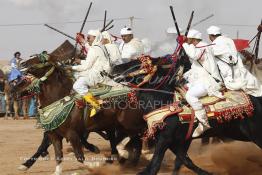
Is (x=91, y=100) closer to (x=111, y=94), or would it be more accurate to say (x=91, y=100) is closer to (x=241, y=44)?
(x=111, y=94)

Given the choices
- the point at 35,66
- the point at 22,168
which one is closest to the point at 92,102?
the point at 35,66

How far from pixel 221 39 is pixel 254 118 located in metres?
1.42

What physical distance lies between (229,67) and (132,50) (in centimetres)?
269

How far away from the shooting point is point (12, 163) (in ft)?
41.3

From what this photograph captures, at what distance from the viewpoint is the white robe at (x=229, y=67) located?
9859 mm

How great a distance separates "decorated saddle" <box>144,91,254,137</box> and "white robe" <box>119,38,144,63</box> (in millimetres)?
2593

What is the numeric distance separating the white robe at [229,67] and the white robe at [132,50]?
239 centimetres

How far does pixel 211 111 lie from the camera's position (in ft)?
31.3

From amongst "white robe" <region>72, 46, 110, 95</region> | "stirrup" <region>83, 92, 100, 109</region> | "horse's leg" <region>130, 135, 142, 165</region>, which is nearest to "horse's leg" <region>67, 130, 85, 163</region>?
"stirrup" <region>83, 92, 100, 109</region>

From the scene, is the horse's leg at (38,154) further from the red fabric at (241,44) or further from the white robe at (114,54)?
the red fabric at (241,44)

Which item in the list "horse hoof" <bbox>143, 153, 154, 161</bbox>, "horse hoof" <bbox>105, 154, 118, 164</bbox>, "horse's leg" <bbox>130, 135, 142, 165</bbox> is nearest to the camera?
"horse's leg" <bbox>130, 135, 142, 165</bbox>

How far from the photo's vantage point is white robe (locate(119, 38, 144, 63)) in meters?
12.0

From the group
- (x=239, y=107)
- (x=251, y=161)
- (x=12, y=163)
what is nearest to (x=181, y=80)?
(x=239, y=107)

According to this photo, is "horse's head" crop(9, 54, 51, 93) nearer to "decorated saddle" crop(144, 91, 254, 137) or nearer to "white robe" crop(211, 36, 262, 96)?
"decorated saddle" crop(144, 91, 254, 137)
